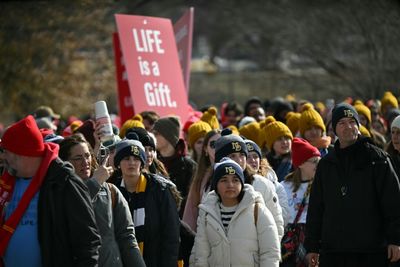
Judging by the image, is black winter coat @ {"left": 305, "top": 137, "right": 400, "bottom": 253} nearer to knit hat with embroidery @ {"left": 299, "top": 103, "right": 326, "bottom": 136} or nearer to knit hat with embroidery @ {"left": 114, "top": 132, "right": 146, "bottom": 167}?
knit hat with embroidery @ {"left": 114, "top": 132, "right": 146, "bottom": 167}

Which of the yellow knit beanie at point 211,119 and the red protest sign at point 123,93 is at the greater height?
the red protest sign at point 123,93

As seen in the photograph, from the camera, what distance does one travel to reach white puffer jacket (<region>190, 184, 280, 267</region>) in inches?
345

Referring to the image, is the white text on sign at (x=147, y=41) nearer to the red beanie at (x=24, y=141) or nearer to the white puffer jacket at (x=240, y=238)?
the white puffer jacket at (x=240, y=238)

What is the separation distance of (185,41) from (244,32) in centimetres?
2775

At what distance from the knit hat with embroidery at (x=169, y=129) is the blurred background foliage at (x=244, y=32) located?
16.0 metres

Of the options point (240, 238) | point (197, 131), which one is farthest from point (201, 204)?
point (197, 131)

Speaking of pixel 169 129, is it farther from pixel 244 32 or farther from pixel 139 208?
pixel 244 32

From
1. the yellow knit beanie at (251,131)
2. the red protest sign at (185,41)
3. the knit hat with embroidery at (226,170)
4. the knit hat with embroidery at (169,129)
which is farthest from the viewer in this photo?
the red protest sign at (185,41)

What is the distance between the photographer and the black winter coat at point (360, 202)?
29.8 feet

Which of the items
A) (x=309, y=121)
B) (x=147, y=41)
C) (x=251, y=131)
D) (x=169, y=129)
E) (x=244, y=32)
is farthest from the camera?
(x=244, y=32)

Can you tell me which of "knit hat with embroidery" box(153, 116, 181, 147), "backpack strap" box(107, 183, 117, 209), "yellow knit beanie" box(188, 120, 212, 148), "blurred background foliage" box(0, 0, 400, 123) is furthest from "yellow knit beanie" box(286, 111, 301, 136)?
"blurred background foliage" box(0, 0, 400, 123)

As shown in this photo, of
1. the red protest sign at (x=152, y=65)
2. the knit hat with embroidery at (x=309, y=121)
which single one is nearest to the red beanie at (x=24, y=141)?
the knit hat with embroidery at (x=309, y=121)

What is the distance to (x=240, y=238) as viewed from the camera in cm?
879

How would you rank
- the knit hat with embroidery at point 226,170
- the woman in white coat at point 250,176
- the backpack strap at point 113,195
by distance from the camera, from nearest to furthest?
1. the backpack strap at point 113,195
2. the knit hat with embroidery at point 226,170
3. the woman in white coat at point 250,176
